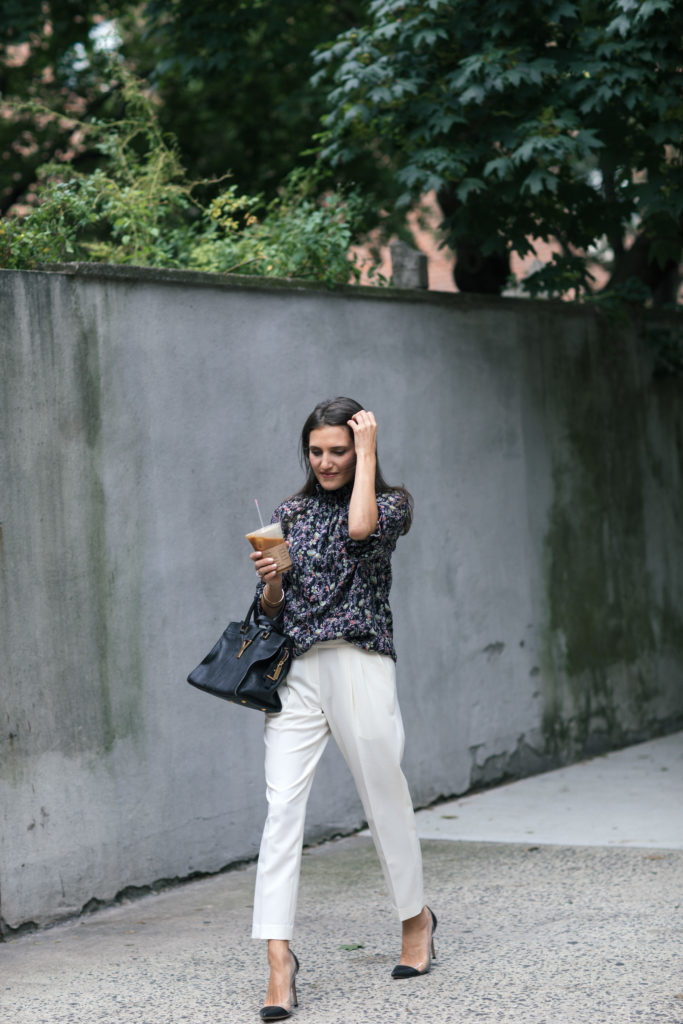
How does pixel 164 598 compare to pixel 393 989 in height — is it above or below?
above

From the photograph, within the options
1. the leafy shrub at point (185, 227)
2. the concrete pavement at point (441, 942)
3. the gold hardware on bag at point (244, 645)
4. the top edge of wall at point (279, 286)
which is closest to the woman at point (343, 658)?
the gold hardware on bag at point (244, 645)

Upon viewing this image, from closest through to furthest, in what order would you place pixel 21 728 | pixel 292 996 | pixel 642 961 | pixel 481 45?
1. pixel 292 996
2. pixel 642 961
3. pixel 21 728
4. pixel 481 45

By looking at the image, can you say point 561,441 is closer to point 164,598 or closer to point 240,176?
point 164,598

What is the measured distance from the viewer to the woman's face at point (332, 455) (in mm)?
4059

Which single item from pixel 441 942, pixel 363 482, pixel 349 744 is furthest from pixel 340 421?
pixel 441 942

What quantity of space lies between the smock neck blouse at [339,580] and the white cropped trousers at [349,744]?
63 mm

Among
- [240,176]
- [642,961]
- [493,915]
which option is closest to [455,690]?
[493,915]

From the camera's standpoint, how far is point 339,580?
4.01 meters

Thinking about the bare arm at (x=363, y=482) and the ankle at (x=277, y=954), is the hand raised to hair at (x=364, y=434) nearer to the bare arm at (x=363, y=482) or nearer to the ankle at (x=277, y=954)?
the bare arm at (x=363, y=482)

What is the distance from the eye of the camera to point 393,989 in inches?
160

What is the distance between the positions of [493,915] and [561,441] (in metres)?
3.51

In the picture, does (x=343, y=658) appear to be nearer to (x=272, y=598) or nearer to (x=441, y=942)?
(x=272, y=598)

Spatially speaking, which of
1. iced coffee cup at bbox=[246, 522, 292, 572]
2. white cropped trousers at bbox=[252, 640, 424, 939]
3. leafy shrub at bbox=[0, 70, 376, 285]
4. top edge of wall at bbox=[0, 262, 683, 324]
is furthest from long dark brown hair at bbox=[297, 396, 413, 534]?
leafy shrub at bbox=[0, 70, 376, 285]

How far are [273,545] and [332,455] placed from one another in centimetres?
39
